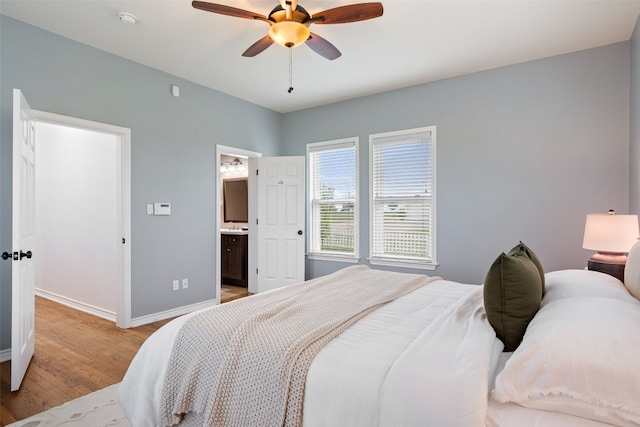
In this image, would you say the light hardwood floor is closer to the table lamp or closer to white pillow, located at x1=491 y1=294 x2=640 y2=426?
white pillow, located at x1=491 y1=294 x2=640 y2=426

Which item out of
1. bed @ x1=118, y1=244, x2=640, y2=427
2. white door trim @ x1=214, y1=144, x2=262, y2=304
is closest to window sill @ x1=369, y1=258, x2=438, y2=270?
white door trim @ x1=214, y1=144, x2=262, y2=304

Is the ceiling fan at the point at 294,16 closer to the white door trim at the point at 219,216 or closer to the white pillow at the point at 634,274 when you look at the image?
the white pillow at the point at 634,274

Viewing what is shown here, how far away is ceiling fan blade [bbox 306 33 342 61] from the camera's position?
8.33 ft

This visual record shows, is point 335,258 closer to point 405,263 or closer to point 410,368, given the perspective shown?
point 405,263

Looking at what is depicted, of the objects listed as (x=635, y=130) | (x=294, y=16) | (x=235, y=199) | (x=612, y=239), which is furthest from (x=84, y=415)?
(x=235, y=199)

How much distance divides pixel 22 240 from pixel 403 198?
3694 mm

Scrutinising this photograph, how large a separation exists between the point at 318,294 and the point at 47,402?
75.0 inches

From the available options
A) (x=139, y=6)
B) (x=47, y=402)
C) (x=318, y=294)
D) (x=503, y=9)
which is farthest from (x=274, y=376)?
(x=503, y=9)

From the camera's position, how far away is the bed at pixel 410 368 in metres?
0.93

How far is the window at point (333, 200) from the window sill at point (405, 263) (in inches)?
13.1

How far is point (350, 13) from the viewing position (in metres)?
2.21

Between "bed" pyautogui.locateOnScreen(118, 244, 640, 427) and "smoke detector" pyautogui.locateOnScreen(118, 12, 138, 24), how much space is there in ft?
8.12

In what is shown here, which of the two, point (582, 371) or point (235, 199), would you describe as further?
point (235, 199)

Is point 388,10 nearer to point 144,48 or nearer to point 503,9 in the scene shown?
point 503,9
